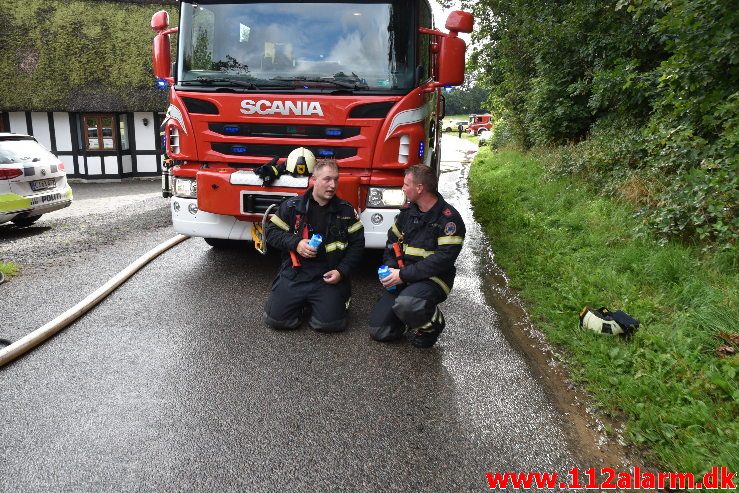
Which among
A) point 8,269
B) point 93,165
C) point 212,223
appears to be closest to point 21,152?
point 8,269

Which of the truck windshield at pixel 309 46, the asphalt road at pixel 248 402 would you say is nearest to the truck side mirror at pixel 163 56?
the truck windshield at pixel 309 46

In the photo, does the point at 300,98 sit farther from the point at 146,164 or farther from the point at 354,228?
the point at 146,164

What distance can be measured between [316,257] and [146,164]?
19.7m

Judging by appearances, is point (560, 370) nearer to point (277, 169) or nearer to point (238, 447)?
point (238, 447)

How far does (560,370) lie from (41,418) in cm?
340

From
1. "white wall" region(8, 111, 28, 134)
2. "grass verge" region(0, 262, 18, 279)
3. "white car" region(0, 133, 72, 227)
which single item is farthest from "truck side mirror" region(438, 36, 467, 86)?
→ "white wall" region(8, 111, 28, 134)

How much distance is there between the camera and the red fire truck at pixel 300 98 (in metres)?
5.51

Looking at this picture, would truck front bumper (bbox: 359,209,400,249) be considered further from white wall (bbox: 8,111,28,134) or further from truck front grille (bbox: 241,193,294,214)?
white wall (bbox: 8,111,28,134)

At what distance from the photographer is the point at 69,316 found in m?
4.81

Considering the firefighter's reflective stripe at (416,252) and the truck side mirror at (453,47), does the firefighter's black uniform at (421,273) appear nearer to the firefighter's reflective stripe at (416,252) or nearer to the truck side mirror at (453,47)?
the firefighter's reflective stripe at (416,252)

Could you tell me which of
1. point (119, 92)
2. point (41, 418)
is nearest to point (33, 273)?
point (41, 418)

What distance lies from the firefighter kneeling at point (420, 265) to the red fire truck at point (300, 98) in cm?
100

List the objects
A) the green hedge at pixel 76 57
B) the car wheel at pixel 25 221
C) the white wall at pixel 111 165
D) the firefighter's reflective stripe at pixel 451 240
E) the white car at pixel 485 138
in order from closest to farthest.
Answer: the firefighter's reflective stripe at pixel 451 240 < the car wheel at pixel 25 221 < the green hedge at pixel 76 57 < the white wall at pixel 111 165 < the white car at pixel 485 138

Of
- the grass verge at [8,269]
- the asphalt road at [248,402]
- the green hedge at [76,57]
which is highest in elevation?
the green hedge at [76,57]
